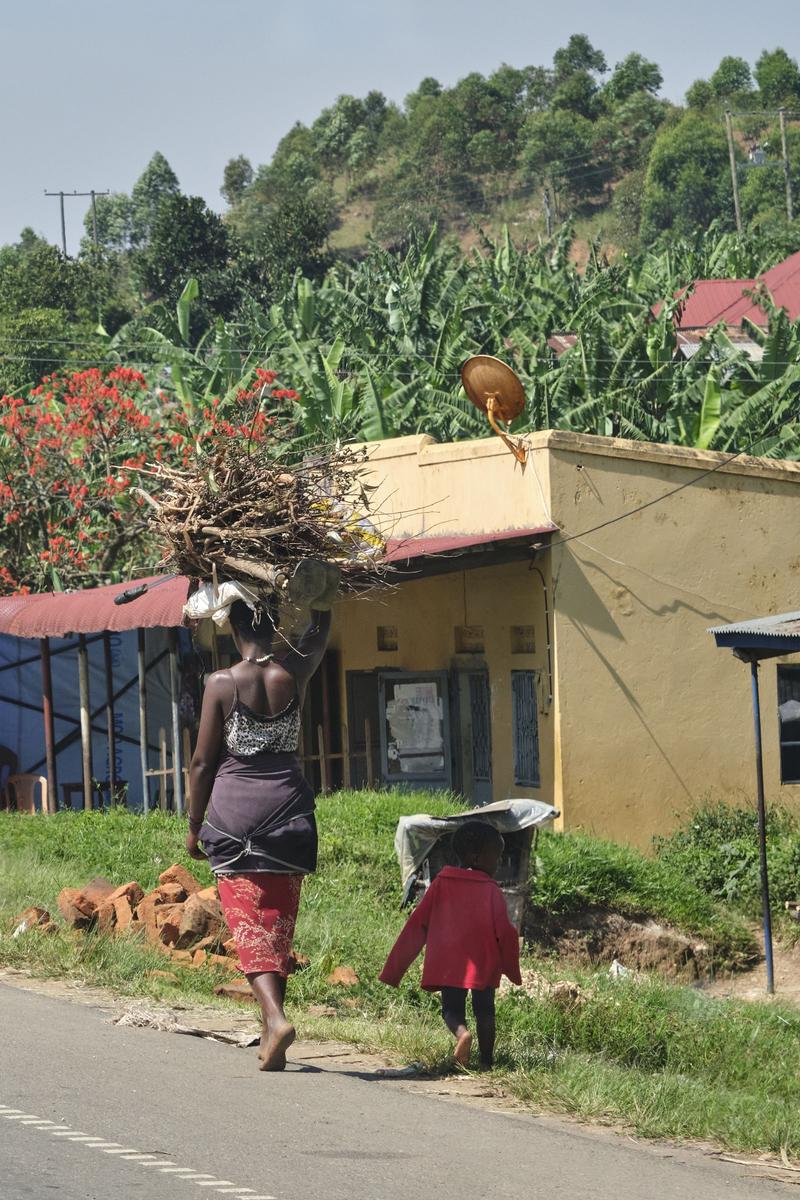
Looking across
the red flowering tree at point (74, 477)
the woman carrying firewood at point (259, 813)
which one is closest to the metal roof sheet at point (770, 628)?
the woman carrying firewood at point (259, 813)

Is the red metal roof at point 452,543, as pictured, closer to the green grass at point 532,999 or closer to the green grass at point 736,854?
the green grass at point 532,999

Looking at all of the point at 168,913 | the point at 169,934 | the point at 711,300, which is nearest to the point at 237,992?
the point at 169,934

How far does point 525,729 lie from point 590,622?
1272mm

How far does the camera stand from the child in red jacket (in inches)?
256

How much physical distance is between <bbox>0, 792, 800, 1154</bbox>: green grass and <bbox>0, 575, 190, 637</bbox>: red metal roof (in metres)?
1.73

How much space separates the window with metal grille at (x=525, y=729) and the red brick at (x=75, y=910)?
6.57 m

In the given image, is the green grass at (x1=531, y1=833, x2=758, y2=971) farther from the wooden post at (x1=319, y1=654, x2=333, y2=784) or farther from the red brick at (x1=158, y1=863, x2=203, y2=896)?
the wooden post at (x1=319, y1=654, x2=333, y2=784)

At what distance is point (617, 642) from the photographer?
14.7 metres

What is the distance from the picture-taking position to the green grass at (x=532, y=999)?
19.8 feet

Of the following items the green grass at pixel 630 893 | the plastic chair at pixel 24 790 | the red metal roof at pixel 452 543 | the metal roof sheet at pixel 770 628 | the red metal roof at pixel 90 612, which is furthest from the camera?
Result: the plastic chair at pixel 24 790

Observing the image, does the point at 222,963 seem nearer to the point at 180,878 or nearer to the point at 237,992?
the point at 237,992

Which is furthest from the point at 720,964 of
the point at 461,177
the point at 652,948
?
the point at 461,177

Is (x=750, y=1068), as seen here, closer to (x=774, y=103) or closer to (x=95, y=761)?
(x=95, y=761)

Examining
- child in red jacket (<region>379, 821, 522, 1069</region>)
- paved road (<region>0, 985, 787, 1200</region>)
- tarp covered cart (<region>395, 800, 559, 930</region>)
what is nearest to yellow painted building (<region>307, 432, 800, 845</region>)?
tarp covered cart (<region>395, 800, 559, 930</region>)
